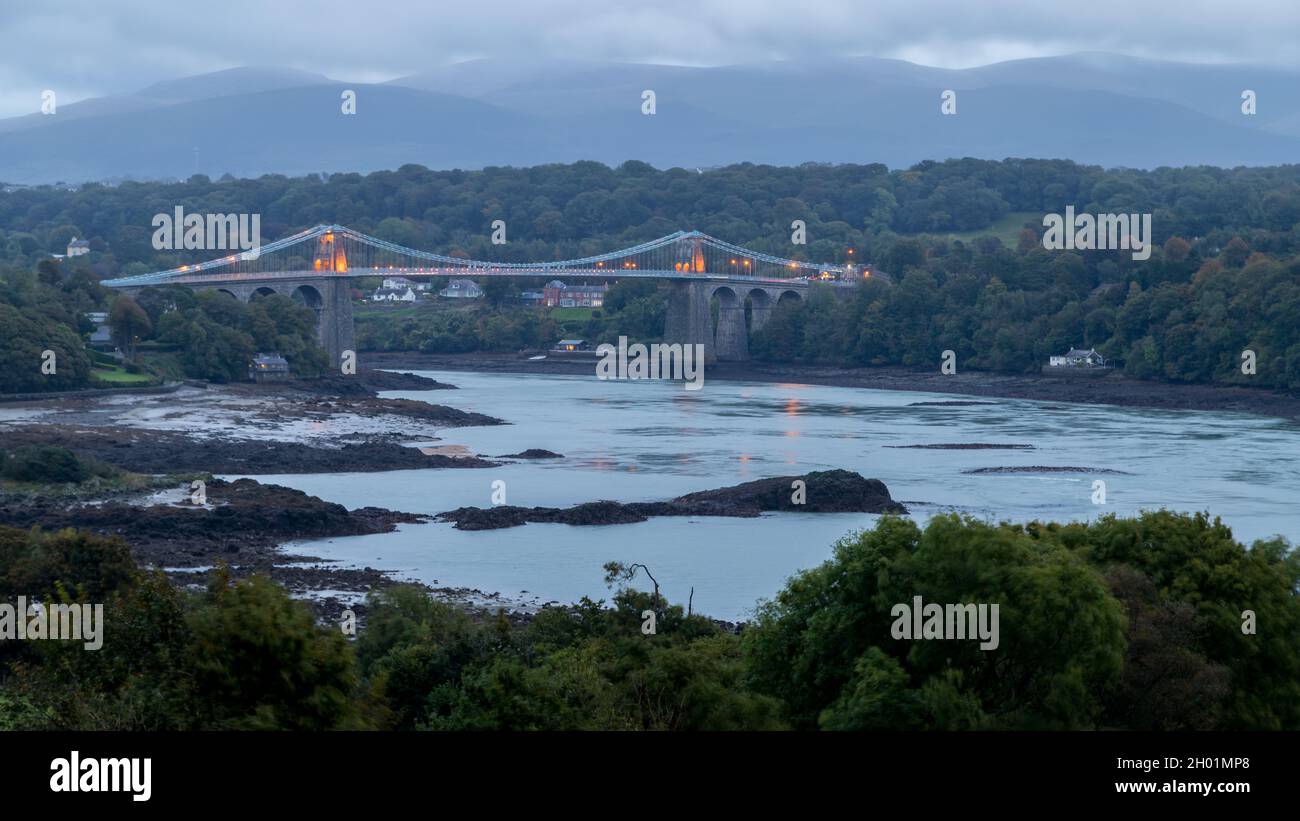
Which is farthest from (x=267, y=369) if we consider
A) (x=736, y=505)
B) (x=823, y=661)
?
(x=823, y=661)

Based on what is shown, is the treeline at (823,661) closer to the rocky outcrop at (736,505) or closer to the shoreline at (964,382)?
the rocky outcrop at (736,505)

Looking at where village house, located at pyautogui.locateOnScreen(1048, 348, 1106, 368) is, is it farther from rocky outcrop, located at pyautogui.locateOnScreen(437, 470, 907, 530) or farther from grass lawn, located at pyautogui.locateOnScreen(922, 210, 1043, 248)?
Result: rocky outcrop, located at pyautogui.locateOnScreen(437, 470, 907, 530)

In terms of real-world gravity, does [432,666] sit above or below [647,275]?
below

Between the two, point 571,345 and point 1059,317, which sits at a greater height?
point 1059,317

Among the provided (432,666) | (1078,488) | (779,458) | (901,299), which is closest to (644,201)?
(901,299)

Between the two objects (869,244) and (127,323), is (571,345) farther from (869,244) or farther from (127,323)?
(127,323)

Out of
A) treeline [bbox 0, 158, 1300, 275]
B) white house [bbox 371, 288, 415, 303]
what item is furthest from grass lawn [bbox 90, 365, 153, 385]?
white house [bbox 371, 288, 415, 303]
